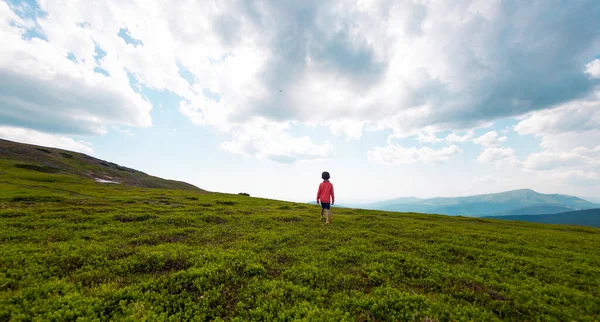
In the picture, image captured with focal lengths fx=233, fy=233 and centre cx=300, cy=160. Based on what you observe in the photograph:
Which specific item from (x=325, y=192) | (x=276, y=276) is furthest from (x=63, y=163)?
(x=276, y=276)

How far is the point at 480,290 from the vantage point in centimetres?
1052

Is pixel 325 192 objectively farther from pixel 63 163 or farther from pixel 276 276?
pixel 63 163

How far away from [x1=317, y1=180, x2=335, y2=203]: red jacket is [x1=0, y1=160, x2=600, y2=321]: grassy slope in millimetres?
4712

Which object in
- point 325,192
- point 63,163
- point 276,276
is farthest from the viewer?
point 63,163

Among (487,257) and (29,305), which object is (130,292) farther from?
(487,257)

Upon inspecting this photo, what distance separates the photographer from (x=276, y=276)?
11.3 meters

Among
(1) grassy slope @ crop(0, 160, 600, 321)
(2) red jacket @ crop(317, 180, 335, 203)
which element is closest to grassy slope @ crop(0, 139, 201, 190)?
(1) grassy slope @ crop(0, 160, 600, 321)

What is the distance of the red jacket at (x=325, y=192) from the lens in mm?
23422

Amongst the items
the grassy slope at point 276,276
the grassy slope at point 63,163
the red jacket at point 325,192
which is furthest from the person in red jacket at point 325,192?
the grassy slope at point 63,163

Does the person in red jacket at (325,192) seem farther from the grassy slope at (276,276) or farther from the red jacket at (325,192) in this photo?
the grassy slope at (276,276)

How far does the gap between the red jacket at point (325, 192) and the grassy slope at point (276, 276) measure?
471cm

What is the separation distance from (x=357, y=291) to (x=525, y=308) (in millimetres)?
6492

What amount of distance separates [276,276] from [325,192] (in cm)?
1300

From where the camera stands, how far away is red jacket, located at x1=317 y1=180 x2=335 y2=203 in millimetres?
23422
